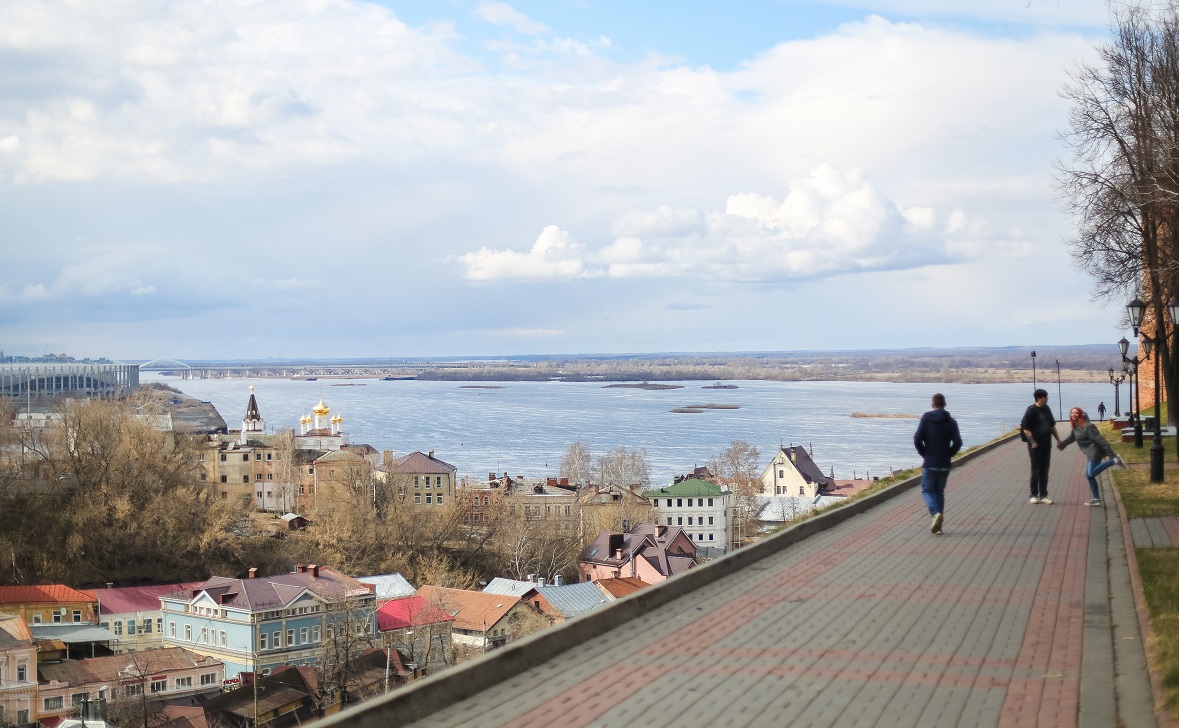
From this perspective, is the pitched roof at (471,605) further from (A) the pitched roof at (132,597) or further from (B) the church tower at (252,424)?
(B) the church tower at (252,424)

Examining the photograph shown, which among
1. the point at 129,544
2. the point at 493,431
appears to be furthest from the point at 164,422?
the point at 493,431

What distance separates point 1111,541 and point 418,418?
119 metres

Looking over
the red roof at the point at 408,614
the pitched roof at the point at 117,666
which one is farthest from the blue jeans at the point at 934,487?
the pitched roof at the point at 117,666

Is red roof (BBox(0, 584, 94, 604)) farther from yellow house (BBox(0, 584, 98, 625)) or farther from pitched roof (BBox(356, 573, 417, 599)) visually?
pitched roof (BBox(356, 573, 417, 599))

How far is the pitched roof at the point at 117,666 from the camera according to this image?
88.0 feet

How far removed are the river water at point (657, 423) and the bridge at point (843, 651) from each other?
33663mm

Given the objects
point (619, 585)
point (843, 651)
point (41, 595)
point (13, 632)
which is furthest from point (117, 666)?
point (843, 651)

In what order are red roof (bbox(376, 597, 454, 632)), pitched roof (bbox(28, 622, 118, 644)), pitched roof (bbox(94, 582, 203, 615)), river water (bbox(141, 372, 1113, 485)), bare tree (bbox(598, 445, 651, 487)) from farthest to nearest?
river water (bbox(141, 372, 1113, 485))
bare tree (bbox(598, 445, 651, 487))
pitched roof (bbox(94, 582, 203, 615))
pitched roof (bbox(28, 622, 118, 644))
red roof (bbox(376, 597, 454, 632))

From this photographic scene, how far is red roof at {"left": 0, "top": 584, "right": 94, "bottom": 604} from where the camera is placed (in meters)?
33.9

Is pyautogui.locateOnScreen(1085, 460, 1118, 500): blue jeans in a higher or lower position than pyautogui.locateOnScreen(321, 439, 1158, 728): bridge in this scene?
higher

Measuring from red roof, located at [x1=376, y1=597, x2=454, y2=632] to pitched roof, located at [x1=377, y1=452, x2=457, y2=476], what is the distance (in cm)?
2565

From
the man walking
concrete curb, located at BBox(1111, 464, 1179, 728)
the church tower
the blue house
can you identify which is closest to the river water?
the church tower

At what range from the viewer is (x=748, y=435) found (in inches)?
3750

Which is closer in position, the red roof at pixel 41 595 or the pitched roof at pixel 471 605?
the pitched roof at pixel 471 605
